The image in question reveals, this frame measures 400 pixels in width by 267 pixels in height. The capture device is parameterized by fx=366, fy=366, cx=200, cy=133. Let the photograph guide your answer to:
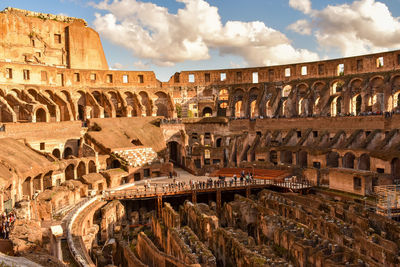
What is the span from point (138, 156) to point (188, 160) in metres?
5.90

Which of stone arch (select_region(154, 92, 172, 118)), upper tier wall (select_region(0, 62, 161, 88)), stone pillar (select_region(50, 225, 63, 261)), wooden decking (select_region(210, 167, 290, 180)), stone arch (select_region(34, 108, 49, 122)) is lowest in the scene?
stone pillar (select_region(50, 225, 63, 261))

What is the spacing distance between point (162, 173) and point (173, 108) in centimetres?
1502

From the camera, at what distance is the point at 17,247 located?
14312mm

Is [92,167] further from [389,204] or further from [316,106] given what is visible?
[316,106]

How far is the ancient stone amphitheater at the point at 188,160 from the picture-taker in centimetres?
1903

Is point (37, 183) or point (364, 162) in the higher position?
point (364, 162)

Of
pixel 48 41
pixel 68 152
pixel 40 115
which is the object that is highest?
pixel 48 41

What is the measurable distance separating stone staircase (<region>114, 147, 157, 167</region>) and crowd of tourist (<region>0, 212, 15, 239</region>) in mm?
16420

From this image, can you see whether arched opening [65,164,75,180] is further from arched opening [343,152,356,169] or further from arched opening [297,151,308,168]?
arched opening [343,152,356,169]

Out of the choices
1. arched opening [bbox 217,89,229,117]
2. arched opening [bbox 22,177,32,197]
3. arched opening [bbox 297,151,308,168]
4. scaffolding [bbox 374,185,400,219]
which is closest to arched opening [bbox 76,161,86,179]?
arched opening [bbox 22,177,32,197]

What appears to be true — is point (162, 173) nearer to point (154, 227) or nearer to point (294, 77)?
point (154, 227)

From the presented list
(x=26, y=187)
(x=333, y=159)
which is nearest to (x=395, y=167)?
(x=333, y=159)

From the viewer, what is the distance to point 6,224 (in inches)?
694

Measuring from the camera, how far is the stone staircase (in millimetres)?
36156
